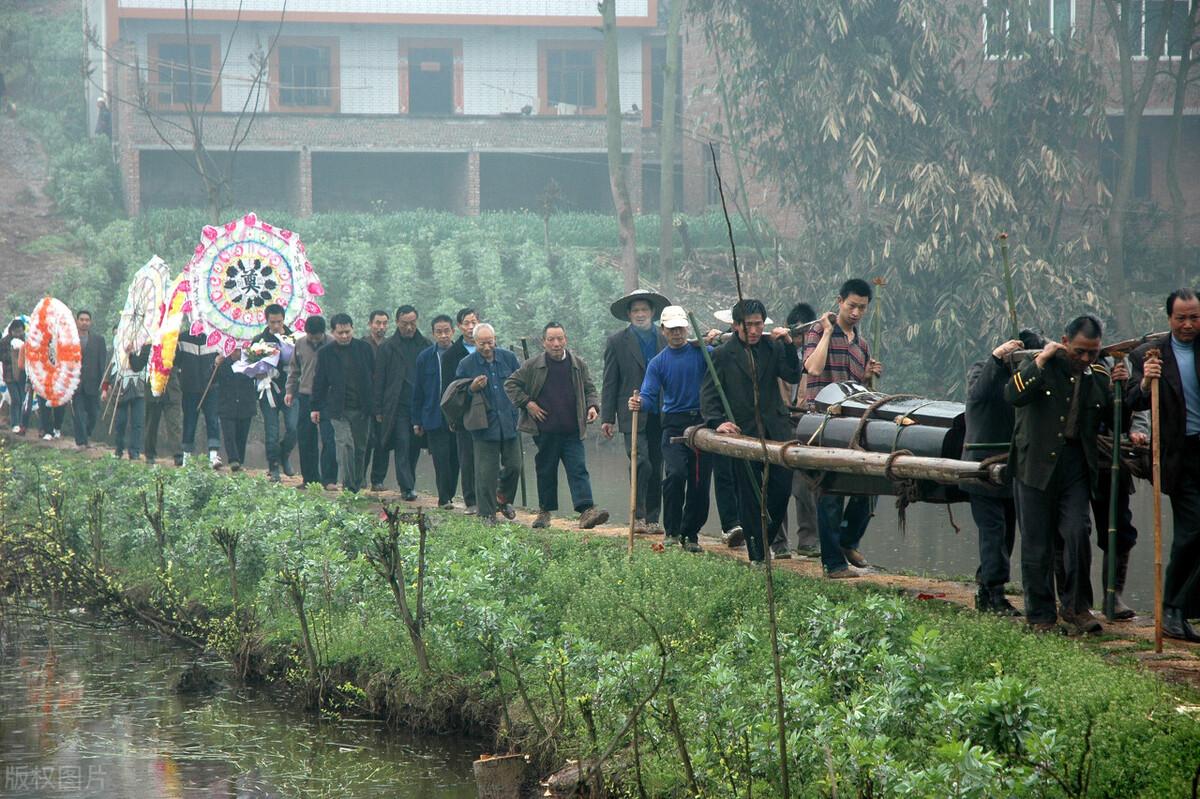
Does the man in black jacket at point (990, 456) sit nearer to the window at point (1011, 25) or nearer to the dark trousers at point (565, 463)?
the dark trousers at point (565, 463)

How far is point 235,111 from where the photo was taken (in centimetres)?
3919

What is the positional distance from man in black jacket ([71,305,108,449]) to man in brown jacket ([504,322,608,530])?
9.56 m

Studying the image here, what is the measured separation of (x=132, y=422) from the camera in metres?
18.8

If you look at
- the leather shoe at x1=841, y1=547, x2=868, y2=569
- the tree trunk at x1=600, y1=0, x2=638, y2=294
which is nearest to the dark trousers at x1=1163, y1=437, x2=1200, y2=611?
the leather shoe at x1=841, y1=547, x2=868, y2=569

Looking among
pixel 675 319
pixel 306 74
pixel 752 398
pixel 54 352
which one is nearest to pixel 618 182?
pixel 306 74

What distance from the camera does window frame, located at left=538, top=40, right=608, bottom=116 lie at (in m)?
→ 41.1

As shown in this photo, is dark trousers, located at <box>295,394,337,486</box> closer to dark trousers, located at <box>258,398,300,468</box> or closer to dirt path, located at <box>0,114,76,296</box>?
dark trousers, located at <box>258,398,300,468</box>

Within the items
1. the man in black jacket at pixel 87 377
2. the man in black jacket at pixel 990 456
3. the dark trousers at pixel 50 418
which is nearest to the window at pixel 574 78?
the dark trousers at pixel 50 418

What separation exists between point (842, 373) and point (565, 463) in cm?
287

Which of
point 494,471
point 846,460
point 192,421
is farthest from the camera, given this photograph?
point 192,421

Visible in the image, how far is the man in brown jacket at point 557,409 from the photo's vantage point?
12812 mm

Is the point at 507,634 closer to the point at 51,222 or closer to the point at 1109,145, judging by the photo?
the point at 1109,145

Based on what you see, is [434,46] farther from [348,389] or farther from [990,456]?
[990,456]

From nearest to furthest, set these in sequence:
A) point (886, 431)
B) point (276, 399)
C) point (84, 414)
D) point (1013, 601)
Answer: point (1013, 601) → point (886, 431) → point (276, 399) → point (84, 414)
